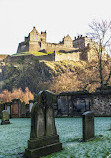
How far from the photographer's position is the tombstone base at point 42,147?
4070mm

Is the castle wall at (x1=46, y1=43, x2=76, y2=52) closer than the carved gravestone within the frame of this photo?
No

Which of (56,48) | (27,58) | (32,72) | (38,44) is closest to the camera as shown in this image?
(32,72)

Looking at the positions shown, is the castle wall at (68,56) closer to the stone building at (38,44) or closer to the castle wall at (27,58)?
the castle wall at (27,58)

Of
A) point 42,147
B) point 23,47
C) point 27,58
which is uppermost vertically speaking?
point 23,47

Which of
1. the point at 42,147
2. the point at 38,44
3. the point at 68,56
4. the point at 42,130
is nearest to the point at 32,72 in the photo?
the point at 68,56

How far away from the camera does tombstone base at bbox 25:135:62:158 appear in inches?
160

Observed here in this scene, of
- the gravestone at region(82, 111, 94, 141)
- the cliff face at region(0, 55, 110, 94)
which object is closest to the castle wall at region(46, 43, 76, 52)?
the cliff face at region(0, 55, 110, 94)

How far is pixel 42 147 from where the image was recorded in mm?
4258

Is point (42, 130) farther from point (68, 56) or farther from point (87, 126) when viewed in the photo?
point (68, 56)

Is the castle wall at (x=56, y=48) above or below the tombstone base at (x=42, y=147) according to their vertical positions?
above

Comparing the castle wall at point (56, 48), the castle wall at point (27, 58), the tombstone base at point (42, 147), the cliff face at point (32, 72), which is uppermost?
the castle wall at point (56, 48)

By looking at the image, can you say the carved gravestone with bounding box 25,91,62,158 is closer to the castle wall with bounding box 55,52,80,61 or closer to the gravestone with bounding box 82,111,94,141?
the gravestone with bounding box 82,111,94,141

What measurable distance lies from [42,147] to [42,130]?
0.42 m

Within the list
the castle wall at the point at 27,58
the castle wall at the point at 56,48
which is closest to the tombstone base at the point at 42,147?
the castle wall at the point at 27,58
